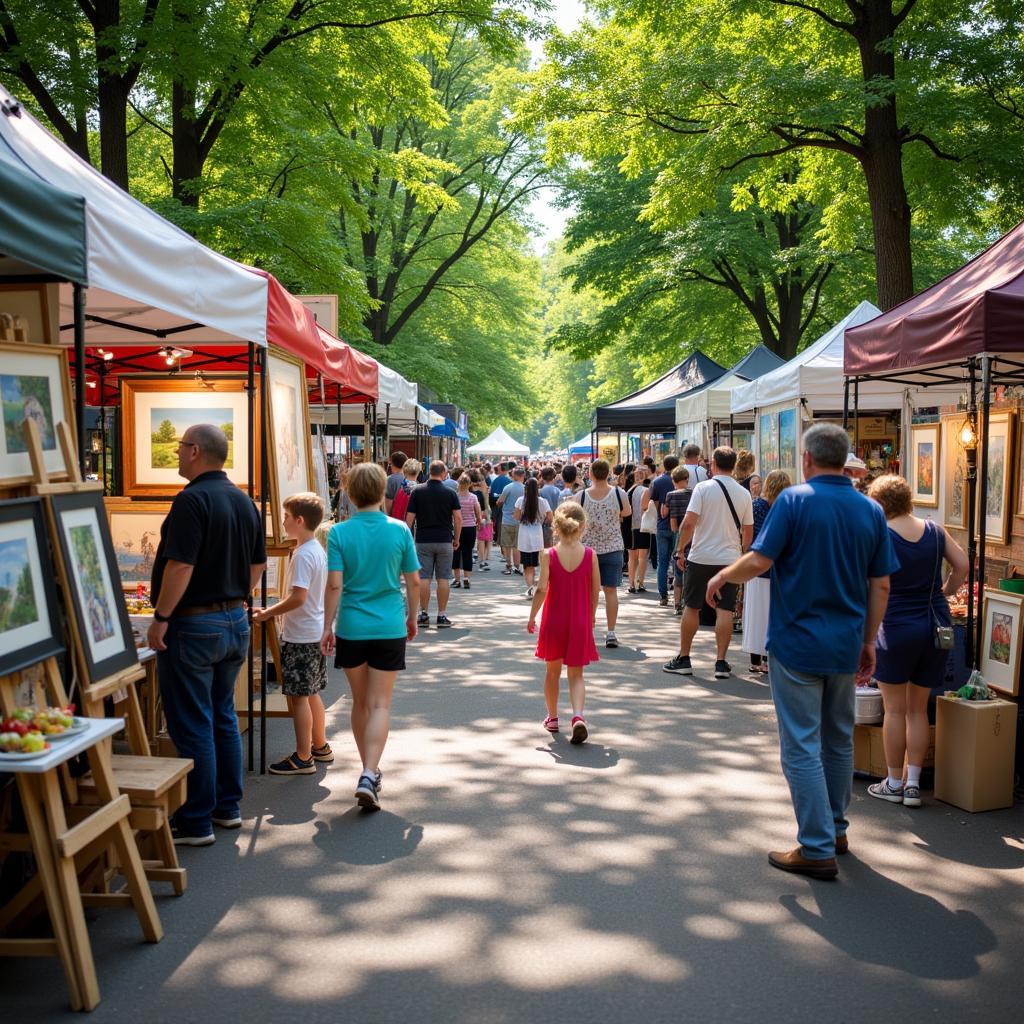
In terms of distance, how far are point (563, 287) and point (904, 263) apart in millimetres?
60464

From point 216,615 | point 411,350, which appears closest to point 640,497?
point 216,615

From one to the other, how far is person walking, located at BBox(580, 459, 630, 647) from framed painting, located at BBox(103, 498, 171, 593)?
15.7 feet

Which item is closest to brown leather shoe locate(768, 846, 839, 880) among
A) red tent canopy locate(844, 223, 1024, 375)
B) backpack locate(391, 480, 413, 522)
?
red tent canopy locate(844, 223, 1024, 375)

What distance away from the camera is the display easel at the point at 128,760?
4117 millimetres

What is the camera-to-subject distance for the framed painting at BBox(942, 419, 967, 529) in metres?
8.50

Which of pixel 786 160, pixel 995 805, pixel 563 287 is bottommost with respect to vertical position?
pixel 995 805

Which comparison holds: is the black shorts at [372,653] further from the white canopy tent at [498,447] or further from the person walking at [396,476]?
the white canopy tent at [498,447]

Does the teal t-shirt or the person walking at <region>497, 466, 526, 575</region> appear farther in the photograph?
the person walking at <region>497, 466, 526, 575</region>

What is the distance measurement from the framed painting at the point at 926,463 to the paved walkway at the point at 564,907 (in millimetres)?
2963

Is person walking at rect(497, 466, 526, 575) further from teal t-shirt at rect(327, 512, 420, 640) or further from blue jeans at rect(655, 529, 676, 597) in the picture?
teal t-shirt at rect(327, 512, 420, 640)

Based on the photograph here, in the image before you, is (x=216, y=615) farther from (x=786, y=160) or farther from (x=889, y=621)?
(x=786, y=160)

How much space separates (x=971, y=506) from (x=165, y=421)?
6.13 metres

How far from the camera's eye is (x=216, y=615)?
5.38 m

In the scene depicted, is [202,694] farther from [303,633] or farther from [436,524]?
[436,524]
